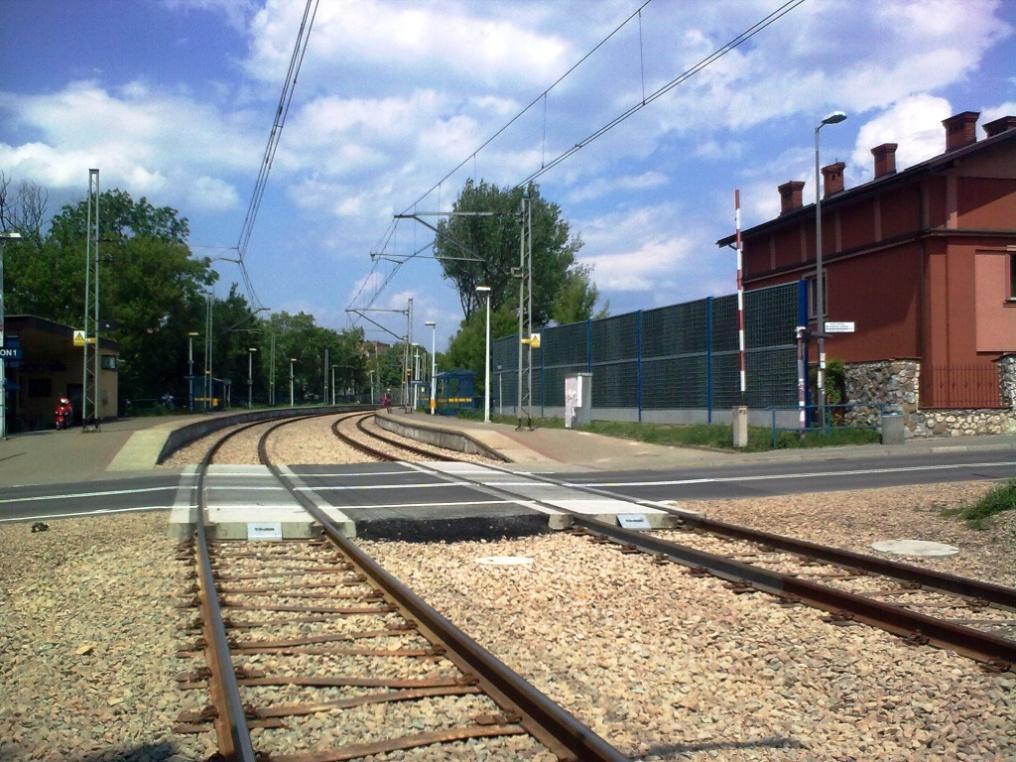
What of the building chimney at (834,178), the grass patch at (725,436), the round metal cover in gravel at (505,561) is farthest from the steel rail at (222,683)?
the building chimney at (834,178)

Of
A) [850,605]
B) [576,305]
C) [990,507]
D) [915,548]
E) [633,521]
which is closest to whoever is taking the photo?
[850,605]

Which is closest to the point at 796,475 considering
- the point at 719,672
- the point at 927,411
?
the point at 927,411

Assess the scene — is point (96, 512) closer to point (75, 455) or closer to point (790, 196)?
point (75, 455)

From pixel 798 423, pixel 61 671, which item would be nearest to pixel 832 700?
pixel 61 671

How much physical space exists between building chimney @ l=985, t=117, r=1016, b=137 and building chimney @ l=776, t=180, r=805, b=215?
10816 mm

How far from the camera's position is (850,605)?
7621mm

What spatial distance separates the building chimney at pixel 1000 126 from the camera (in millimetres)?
32719

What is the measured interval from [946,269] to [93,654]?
28.9m

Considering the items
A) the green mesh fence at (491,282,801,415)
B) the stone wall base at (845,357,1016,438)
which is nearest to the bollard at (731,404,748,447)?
the green mesh fence at (491,282,801,415)

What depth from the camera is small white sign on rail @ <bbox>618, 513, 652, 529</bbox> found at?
500 inches

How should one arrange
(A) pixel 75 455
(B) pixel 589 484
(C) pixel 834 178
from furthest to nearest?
(C) pixel 834 178 → (A) pixel 75 455 → (B) pixel 589 484

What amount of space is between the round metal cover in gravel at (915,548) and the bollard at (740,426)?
1510cm

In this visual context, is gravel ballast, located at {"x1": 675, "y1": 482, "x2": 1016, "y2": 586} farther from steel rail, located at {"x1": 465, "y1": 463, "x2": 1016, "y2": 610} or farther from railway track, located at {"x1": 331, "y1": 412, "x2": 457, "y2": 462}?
railway track, located at {"x1": 331, "y1": 412, "x2": 457, "y2": 462}

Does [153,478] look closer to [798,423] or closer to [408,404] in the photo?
[798,423]
